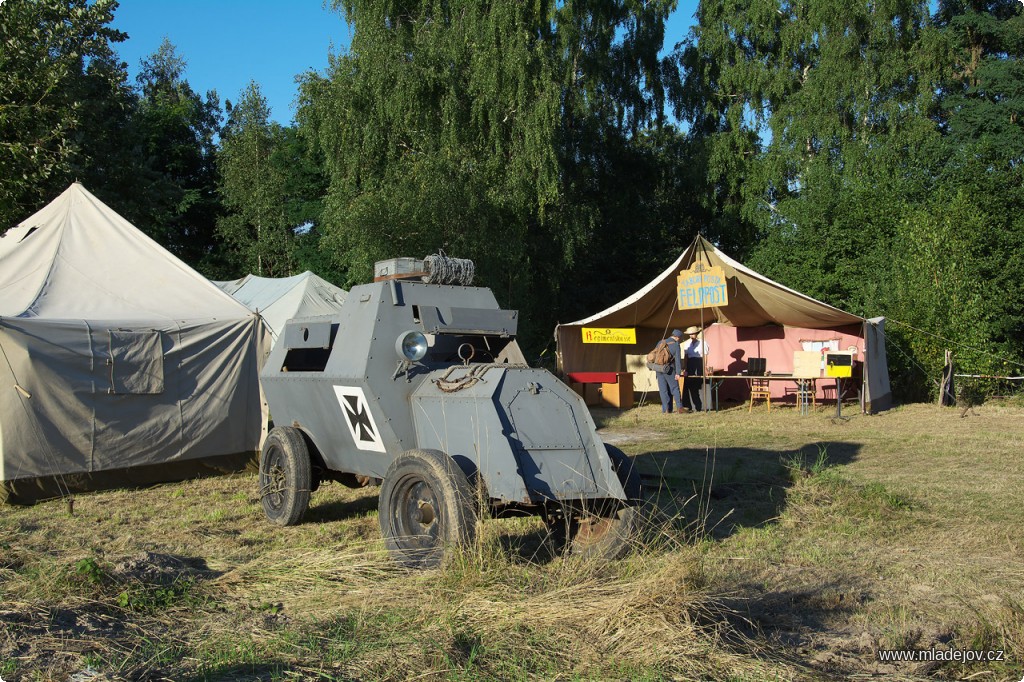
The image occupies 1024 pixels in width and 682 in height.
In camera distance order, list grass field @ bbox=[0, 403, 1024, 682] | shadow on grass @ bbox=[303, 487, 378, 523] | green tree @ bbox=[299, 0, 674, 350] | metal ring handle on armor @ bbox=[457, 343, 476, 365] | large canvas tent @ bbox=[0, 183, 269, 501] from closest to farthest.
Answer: grass field @ bbox=[0, 403, 1024, 682] → metal ring handle on armor @ bbox=[457, 343, 476, 365] → shadow on grass @ bbox=[303, 487, 378, 523] → large canvas tent @ bbox=[0, 183, 269, 501] → green tree @ bbox=[299, 0, 674, 350]

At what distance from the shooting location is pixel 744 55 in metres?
28.2

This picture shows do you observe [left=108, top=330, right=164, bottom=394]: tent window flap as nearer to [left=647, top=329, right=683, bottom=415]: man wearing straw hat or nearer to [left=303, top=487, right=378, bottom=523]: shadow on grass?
[left=303, top=487, right=378, bottom=523]: shadow on grass

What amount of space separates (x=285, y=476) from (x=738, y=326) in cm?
1391

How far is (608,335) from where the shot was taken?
17844mm

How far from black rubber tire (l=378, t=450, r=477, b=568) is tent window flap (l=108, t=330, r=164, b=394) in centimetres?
530

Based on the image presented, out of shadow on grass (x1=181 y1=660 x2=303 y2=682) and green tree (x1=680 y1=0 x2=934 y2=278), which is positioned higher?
green tree (x1=680 y1=0 x2=934 y2=278)

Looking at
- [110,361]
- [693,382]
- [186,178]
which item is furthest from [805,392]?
[186,178]

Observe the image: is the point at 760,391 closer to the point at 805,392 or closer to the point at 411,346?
the point at 805,392

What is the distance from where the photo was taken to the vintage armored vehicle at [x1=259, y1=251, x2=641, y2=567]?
561 centimetres

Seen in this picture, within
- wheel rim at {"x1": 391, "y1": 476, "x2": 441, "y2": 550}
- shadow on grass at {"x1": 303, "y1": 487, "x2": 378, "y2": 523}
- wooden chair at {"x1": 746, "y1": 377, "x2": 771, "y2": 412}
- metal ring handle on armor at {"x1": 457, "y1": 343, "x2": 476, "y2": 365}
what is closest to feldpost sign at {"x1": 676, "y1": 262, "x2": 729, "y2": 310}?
wooden chair at {"x1": 746, "y1": 377, "x2": 771, "y2": 412}

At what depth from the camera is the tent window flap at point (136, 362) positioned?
978 cm

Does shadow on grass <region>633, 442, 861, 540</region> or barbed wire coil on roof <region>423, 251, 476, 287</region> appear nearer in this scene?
barbed wire coil on roof <region>423, 251, 476, 287</region>

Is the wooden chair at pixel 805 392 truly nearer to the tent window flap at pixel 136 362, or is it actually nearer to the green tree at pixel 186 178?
the tent window flap at pixel 136 362

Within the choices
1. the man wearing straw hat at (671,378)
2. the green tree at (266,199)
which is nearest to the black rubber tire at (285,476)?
the man wearing straw hat at (671,378)
